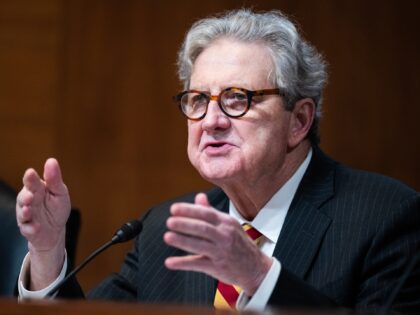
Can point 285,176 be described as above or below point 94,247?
above

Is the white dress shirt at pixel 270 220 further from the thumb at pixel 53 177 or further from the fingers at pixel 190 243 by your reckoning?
the fingers at pixel 190 243

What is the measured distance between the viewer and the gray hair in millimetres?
2334

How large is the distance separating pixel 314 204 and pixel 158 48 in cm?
159

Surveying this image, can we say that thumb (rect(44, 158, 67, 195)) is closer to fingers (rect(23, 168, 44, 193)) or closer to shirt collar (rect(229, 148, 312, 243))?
fingers (rect(23, 168, 44, 193))

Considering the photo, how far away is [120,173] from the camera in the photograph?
3623mm

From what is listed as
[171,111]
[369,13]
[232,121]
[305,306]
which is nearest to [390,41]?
[369,13]

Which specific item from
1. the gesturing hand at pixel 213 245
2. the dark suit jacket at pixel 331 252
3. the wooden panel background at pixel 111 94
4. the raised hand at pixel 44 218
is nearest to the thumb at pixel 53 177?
the raised hand at pixel 44 218

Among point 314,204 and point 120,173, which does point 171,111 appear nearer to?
point 120,173

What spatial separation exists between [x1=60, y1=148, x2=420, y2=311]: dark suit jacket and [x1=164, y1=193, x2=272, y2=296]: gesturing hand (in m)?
0.10

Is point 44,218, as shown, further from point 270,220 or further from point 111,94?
point 111,94

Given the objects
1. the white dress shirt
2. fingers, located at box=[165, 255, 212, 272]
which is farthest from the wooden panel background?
fingers, located at box=[165, 255, 212, 272]

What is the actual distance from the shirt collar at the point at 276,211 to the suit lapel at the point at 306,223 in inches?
0.9

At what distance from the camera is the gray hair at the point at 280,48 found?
233 centimetres

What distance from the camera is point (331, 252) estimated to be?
2.17 metres
